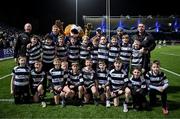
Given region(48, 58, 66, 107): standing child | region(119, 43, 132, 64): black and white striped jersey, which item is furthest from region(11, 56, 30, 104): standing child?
region(119, 43, 132, 64): black and white striped jersey

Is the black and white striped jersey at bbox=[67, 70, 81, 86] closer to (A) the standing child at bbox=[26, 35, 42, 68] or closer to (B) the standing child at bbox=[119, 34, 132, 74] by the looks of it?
(A) the standing child at bbox=[26, 35, 42, 68]

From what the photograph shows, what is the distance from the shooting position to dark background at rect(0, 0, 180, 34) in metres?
45.5

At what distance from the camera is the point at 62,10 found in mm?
49469

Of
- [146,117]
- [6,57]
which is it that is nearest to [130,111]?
[146,117]

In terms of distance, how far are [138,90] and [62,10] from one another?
4116 centimetres

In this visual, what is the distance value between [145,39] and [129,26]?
1531 inches

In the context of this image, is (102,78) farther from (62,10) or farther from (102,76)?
(62,10)

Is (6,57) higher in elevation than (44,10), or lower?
lower

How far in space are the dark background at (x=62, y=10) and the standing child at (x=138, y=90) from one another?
1376 inches

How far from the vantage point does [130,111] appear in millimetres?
9141

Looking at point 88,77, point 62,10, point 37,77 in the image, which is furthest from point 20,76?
point 62,10

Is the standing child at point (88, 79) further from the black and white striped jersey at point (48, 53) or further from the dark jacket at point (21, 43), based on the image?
the dark jacket at point (21, 43)

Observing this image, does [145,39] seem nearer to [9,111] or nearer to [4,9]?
[9,111]

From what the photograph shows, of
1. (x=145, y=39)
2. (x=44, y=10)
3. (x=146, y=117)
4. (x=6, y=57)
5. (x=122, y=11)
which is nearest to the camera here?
(x=146, y=117)
